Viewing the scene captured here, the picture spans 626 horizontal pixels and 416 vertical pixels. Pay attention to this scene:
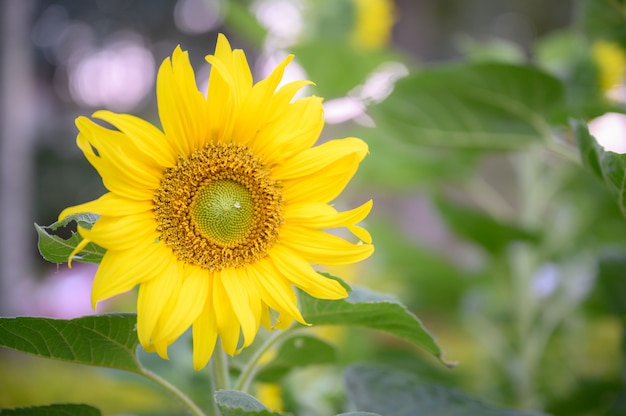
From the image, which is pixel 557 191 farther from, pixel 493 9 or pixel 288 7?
pixel 493 9

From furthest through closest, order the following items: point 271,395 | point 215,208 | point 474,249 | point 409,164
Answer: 1. point 474,249
2. point 409,164
3. point 271,395
4. point 215,208

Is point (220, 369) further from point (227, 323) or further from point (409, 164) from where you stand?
point (409, 164)

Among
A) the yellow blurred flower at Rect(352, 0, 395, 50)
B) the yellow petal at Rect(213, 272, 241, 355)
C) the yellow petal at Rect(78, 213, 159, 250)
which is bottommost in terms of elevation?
the yellow petal at Rect(213, 272, 241, 355)

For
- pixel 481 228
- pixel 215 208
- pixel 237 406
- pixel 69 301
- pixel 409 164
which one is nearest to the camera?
pixel 237 406

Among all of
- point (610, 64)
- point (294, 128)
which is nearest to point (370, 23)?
point (610, 64)

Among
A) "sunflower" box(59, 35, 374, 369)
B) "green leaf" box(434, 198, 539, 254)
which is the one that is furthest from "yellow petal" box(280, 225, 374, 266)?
"green leaf" box(434, 198, 539, 254)

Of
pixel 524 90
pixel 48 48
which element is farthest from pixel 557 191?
pixel 48 48

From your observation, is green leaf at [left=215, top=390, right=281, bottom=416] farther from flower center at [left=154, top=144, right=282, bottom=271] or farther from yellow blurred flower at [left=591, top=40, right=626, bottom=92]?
yellow blurred flower at [left=591, top=40, right=626, bottom=92]
